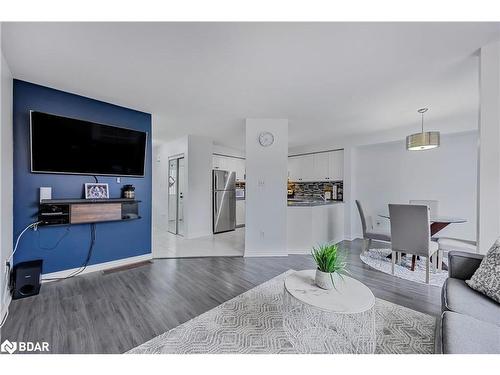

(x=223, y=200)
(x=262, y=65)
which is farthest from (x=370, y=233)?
(x=223, y=200)

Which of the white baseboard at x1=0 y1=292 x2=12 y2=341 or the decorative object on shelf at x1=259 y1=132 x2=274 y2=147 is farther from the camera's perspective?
the decorative object on shelf at x1=259 y1=132 x2=274 y2=147

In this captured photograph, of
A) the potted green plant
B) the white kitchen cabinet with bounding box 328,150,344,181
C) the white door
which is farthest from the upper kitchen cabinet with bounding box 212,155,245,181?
the potted green plant

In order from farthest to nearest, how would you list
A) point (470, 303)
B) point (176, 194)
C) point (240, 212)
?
point (240, 212)
point (176, 194)
point (470, 303)

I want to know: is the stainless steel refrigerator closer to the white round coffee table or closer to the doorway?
the doorway

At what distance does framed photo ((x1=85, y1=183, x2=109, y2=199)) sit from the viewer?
294cm

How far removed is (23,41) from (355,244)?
5.64m

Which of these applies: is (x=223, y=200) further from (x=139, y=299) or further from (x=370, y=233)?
(x=139, y=299)

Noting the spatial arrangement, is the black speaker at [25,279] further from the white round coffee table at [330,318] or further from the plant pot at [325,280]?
the plant pot at [325,280]

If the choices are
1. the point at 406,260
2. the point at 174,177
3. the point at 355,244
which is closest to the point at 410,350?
the point at 406,260

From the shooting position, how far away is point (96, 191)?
301cm

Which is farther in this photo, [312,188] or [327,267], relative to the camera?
[312,188]

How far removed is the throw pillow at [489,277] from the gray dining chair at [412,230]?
4.03 ft

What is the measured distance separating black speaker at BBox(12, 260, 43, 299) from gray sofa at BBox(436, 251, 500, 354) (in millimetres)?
3511

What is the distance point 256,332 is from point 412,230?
2511 millimetres
